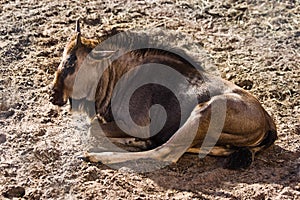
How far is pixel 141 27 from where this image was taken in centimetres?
898

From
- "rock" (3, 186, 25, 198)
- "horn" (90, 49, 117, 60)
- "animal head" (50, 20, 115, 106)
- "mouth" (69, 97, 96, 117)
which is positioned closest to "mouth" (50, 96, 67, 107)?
"animal head" (50, 20, 115, 106)

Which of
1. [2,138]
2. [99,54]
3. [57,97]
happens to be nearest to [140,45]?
[99,54]

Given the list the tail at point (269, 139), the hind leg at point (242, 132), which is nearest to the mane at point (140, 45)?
the hind leg at point (242, 132)

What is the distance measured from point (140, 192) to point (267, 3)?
484cm

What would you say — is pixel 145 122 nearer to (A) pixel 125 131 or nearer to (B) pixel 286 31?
(A) pixel 125 131

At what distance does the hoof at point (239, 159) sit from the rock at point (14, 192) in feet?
6.54

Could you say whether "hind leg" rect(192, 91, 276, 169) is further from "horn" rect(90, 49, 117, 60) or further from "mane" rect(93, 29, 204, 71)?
"horn" rect(90, 49, 117, 60)

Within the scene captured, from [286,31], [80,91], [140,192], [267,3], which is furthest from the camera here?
[267,3]

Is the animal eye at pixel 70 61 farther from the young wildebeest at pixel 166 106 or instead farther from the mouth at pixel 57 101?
the mouth at pixel 57 101

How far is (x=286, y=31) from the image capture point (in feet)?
29.7

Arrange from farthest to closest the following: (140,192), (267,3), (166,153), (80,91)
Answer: (267,3) < (80,91) < (166,153) < (140,192)

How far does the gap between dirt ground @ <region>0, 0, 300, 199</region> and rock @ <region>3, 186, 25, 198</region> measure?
1cm

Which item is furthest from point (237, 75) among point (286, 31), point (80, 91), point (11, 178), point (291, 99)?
point (11, 178)

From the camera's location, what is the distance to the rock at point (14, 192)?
6.06 meters
